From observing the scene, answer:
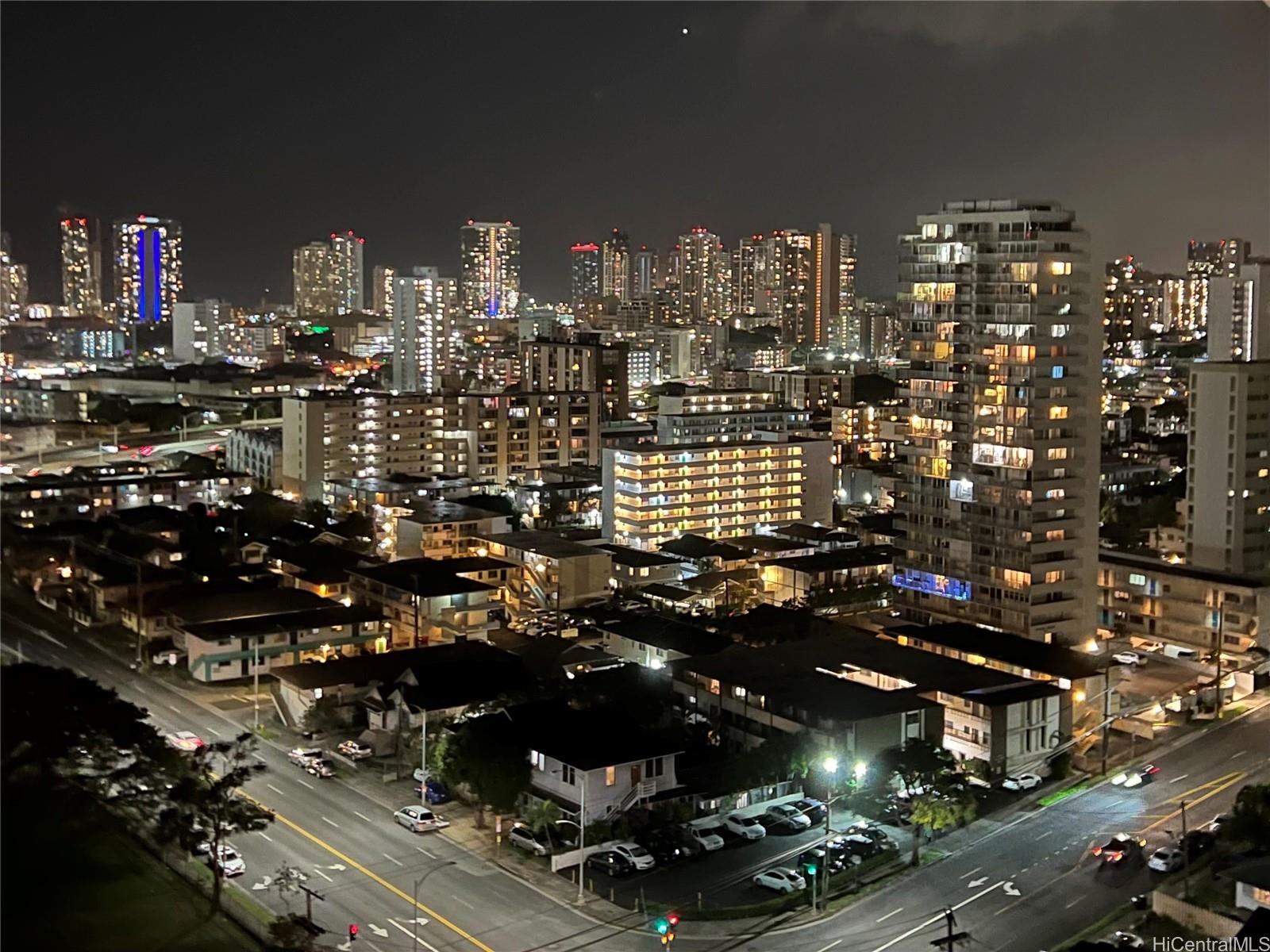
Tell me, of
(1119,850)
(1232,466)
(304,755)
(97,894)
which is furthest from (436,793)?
(1232,466)

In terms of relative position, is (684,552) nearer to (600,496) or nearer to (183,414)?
(600,496)

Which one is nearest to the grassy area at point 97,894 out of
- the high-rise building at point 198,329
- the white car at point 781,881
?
the white car at point 781,881

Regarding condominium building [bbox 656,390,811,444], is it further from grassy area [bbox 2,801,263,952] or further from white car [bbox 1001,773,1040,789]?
grassy area [bbox 2,801,263,952]

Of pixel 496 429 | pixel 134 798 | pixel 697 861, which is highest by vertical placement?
pixel 496 429

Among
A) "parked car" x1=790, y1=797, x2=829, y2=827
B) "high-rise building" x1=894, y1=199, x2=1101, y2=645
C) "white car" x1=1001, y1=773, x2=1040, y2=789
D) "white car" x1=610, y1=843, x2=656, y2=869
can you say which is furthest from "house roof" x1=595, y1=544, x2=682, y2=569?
"white car" x1=610, y1=843, x2=656, y2=869

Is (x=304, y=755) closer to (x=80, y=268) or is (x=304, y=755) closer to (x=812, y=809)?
(x=812, y=809)

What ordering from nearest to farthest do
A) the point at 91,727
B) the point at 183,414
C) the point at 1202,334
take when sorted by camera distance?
1. the point at 91,727
2. the point at 183,414
3. the point at 1202,334

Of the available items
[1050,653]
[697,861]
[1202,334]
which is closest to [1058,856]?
[697,861]
